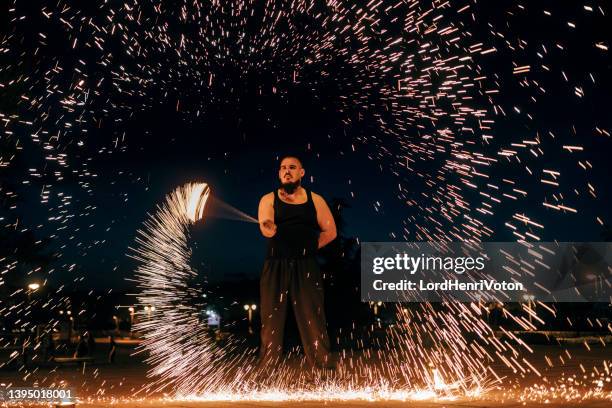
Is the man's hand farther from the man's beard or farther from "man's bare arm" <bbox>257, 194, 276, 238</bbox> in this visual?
the man's beard

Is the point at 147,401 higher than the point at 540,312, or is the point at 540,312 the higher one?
the point at 147,401

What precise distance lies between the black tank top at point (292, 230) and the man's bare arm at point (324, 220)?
9cm

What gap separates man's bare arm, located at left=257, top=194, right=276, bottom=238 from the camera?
6754 mm

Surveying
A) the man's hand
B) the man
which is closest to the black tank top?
the man

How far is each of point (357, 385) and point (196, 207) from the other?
114 inches

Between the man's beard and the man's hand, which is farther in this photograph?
the man's beard

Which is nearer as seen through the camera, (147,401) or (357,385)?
(147,401)

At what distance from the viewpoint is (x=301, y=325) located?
22.8 feet

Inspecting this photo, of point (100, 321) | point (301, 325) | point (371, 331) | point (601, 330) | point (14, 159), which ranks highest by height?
point (14, 159)

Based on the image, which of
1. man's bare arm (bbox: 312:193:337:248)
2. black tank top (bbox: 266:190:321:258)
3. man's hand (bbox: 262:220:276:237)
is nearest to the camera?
man's hand (bbox: 262:220:276:237)

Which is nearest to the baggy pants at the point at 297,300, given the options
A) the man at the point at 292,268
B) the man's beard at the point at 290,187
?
the man at the point at 292,268

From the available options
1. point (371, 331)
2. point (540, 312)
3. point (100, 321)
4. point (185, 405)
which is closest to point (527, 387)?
point (185, 405)

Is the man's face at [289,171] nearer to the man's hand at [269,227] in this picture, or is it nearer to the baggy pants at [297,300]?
the man's hand at [269,227]

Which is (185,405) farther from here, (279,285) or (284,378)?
(284,378)
